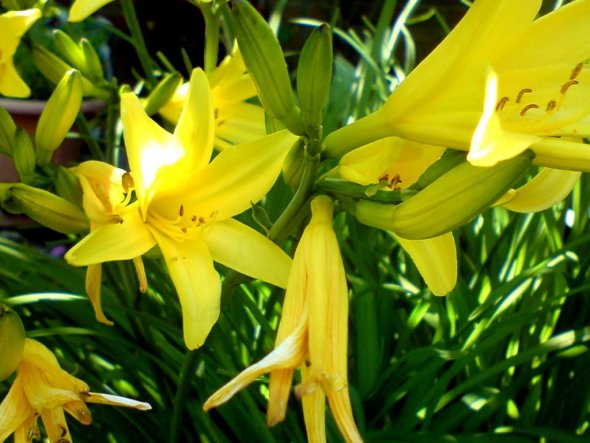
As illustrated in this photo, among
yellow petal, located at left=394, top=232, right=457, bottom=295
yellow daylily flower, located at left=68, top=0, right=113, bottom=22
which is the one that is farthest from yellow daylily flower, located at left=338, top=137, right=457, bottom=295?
yellow daylily flower, located at left=68, top=0, right=113, bottom=22

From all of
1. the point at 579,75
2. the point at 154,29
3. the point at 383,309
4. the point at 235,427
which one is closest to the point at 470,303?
the point at 383,309

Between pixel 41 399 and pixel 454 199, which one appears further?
pixel 41 399

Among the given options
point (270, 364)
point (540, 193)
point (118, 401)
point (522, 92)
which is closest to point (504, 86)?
point (522, 92)

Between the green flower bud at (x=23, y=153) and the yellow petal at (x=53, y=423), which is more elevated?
the green flower bud at (x=23, y=153)

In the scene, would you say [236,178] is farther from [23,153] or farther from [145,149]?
[23,153]

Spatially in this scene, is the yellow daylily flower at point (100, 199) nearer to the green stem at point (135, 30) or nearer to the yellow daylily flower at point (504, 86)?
the yellow daylily flower at point (504, 86)

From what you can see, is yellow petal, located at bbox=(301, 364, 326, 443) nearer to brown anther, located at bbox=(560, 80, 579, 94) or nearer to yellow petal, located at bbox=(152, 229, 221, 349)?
yellow petal, located at bbox=(152, 229, 221, 349)

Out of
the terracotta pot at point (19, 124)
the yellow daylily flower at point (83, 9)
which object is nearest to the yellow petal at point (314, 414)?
the yellow daylily flower at point (83, 9)

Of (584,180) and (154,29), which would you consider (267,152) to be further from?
(154,29)
